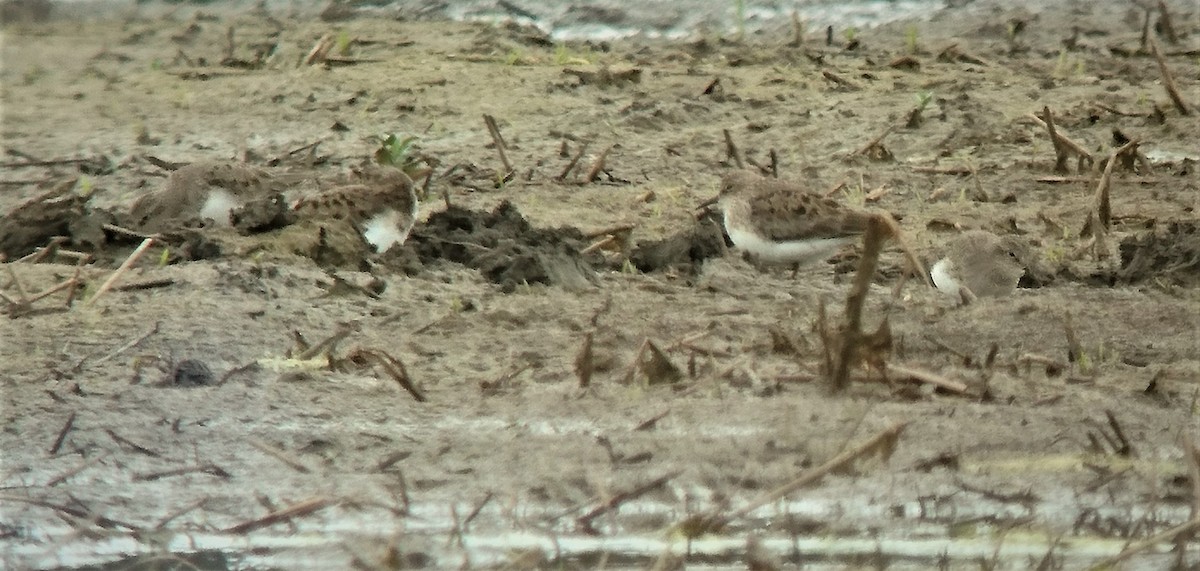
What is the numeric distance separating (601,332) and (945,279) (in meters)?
1.54

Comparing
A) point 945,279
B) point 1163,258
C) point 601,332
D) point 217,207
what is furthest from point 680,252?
point 217,207

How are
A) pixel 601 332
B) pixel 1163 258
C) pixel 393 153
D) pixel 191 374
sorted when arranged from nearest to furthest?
pixel 191 374 → pixel 601 332 → pixel 1163 258 → pixel 393 153

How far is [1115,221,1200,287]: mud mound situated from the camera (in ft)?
24.6

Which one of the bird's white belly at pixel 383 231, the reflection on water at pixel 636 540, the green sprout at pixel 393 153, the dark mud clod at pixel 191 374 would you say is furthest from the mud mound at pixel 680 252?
the reflection on water at pixel 636 540

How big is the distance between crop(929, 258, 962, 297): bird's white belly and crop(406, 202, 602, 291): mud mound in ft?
4.67

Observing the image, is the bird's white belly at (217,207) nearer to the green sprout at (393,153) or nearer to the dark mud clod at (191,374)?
the green sprout at (393,153)

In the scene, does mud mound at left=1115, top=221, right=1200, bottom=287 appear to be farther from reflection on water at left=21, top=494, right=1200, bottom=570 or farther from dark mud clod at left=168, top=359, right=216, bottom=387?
dark mud clod at left=168, top=359, right=216, bottom=387

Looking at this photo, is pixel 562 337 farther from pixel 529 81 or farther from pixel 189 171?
pixel 529 81

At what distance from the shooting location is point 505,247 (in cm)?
784

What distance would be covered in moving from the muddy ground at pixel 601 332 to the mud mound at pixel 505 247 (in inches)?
0.8

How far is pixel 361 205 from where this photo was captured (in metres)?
8.06

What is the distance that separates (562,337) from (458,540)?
2.03m

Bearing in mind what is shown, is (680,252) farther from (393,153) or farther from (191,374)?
(191,374)

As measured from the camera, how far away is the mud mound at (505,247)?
7.62 meters
